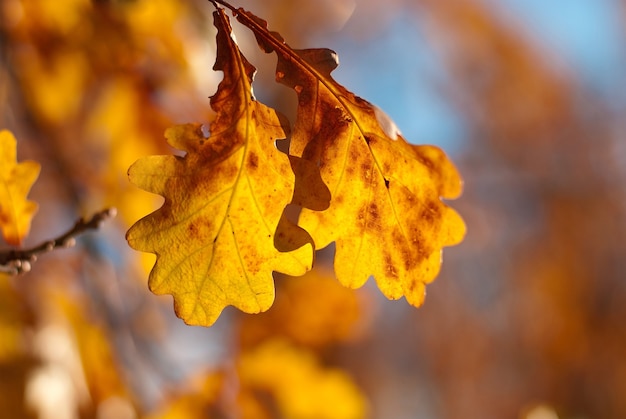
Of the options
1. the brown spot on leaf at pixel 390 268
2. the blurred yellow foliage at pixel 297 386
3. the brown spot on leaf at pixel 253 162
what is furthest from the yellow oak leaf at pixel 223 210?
the blurred yellow foliage at pixel 297 386

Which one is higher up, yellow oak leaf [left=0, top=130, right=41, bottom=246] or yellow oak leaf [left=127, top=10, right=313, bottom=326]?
yellow oak leaf [left=127, top=10, right=313, bottom=326]

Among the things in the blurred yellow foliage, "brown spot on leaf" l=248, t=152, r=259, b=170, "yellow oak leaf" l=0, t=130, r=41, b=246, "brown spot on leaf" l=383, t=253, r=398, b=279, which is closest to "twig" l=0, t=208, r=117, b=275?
"yellow oak leaf" l=0, t=130, r=41, b=246

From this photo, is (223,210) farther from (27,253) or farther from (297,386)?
(297,386)

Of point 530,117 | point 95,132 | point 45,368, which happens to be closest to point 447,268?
point 530,117

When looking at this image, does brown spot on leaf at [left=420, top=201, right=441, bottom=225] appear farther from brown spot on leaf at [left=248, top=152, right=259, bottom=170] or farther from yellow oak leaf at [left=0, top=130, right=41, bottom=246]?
yellow oak leaf at [left=0, top=130, right=41, bottom=246]

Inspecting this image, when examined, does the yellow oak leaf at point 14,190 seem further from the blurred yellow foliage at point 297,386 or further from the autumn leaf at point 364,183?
the blurred yellow foliage at point 297,386
